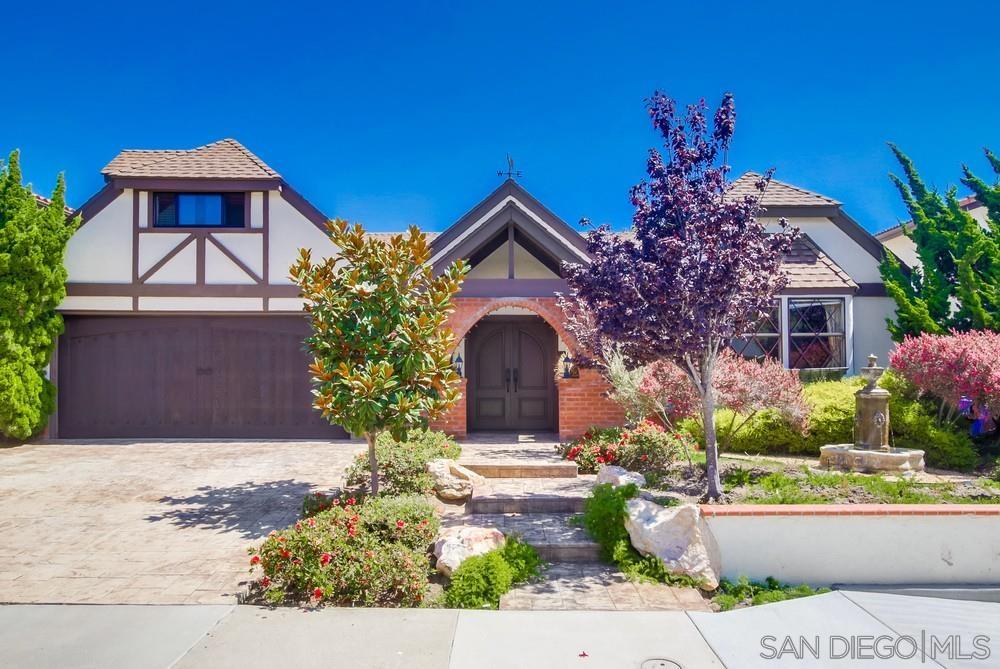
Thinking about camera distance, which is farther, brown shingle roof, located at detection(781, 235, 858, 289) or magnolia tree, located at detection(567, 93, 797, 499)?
brown shingle roof, located at detection(781, 235, 858, 289)

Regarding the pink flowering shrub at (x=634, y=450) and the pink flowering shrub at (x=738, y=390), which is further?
the pink flowering shrub at (x=634, y=450)

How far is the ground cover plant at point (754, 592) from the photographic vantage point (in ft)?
15.9

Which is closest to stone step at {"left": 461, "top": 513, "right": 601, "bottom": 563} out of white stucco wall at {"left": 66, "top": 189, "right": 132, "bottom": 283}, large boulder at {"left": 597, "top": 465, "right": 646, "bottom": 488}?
large boulder at {"left": 597, "top": 465, "right": 646, "bottom": 488}

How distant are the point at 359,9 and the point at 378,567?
8.63 metres

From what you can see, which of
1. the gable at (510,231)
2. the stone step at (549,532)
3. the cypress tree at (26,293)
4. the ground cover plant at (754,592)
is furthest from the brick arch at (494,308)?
the cypress tree at (26,293)

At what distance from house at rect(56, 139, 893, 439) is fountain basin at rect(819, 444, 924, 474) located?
15.1ft

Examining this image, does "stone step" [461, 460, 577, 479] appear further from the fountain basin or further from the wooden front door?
the wooden front door

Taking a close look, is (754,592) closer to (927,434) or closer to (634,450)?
(634,450)

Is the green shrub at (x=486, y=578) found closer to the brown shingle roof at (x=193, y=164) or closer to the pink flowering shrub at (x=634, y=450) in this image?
the pink flowering shrub at (x=634, y=450)

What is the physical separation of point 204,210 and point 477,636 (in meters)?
11.3

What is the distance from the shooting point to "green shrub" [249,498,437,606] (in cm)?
471

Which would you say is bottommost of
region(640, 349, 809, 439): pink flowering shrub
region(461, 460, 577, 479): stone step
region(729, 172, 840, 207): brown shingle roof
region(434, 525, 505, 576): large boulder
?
region(434, 525, 505, 576): large boulder

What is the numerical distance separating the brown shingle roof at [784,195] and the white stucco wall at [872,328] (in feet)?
7.91

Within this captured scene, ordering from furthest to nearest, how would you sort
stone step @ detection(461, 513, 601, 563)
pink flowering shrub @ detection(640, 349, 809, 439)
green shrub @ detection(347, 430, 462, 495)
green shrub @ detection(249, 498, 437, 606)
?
pink flowering shrub @ detection(640, 349, 809, 439) < green shrub @ detection(347, 430, 462, 495) < stone step @ detection(461, 513, 601, 563) < green shrub @ detection(249, 498, 437, 606)
